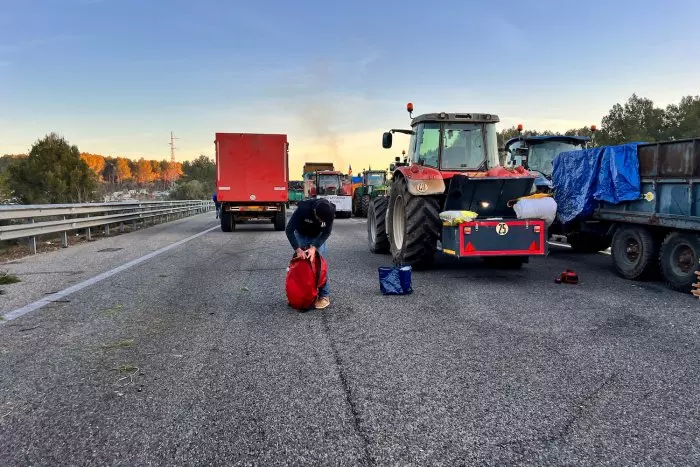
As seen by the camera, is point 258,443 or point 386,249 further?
point 386,249

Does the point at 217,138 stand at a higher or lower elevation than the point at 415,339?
higher

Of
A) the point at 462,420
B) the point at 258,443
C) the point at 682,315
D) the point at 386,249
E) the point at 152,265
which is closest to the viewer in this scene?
the point at 258,443

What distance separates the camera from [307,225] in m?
6.41

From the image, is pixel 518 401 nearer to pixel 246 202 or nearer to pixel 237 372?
pixel 237 372

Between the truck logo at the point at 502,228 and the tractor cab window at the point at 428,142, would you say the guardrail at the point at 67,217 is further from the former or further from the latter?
the truck logo at the point at 502,228

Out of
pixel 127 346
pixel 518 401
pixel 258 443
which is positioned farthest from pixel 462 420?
pixel 127 346

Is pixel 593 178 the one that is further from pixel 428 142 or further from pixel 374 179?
pixel 374 179

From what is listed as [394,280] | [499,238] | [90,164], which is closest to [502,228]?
[499,238]

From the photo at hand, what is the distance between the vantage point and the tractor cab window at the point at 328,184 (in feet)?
99.3

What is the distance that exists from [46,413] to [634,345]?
4.70m

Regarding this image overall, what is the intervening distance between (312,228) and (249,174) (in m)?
12.4

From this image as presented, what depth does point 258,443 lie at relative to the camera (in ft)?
9.44

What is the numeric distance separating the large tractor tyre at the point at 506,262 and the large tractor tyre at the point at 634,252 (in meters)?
1.52

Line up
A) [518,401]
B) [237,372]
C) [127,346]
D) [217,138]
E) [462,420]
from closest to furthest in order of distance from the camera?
[462,420], [518,401], [237,372], [127,346], [217,138]
